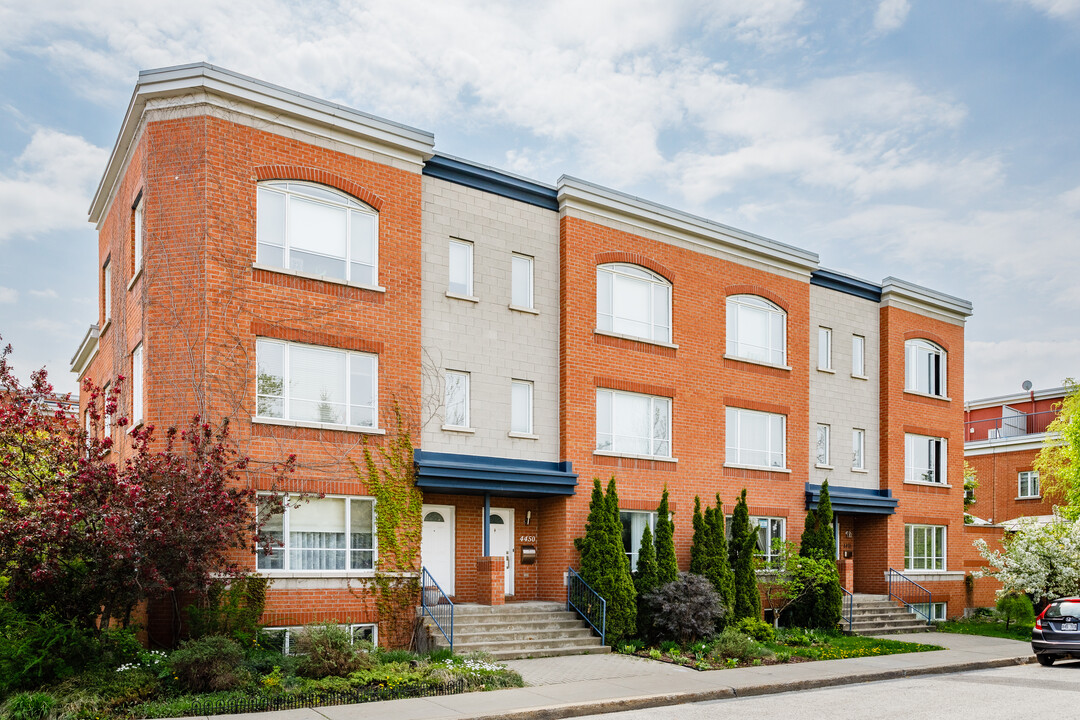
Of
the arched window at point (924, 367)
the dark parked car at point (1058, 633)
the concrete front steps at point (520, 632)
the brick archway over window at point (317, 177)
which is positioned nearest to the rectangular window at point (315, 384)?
the brick archway over window at point (317, 177)

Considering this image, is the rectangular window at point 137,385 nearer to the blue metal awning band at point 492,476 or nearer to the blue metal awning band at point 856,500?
the blue metal awning band at point 492,476

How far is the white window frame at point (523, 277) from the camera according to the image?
22062 mm

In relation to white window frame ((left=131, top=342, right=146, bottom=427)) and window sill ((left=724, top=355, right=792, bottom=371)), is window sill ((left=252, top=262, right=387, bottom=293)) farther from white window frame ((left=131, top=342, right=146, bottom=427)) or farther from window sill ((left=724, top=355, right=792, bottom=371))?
window sill ((left=724, top=355, right=792, bottom=371))

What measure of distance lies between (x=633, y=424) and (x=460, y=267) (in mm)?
6065

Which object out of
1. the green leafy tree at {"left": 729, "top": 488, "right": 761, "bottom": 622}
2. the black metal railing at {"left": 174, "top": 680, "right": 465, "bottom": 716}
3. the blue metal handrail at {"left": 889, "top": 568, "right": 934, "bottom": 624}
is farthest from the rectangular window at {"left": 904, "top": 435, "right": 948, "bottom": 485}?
the black metal railing at {"left": 174, "top": 680, "right": 465, "bottom": 716}

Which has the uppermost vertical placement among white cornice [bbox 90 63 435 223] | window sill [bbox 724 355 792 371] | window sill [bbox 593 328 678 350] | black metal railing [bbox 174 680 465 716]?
white cornice [bbox 90 63 435 223]

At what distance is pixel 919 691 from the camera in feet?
54.3

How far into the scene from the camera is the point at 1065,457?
130ft

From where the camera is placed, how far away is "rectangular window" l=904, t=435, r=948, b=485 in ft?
102

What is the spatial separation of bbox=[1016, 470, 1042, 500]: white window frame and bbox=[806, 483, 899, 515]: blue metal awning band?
17.5 metres

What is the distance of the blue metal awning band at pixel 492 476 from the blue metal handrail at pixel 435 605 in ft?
6.18

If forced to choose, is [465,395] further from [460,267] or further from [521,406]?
[460,267]

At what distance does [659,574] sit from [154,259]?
12.6 m

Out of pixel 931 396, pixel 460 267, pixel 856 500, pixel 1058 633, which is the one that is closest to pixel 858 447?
pixel 856 500
